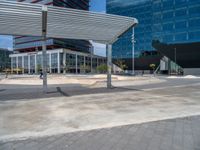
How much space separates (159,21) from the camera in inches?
3386

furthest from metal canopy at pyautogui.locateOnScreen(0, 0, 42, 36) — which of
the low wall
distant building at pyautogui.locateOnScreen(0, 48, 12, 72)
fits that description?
distant building at pyautogui.locateOnScreen(0, 48, 12, 72)

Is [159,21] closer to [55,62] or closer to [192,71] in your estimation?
[192,71]

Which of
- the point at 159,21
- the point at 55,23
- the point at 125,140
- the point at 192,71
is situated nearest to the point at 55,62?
the point at 159,21

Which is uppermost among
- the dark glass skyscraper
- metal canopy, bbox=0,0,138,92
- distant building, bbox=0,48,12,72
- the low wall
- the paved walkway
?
the dark glass skyscraper

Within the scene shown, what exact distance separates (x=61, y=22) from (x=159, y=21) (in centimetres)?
7591

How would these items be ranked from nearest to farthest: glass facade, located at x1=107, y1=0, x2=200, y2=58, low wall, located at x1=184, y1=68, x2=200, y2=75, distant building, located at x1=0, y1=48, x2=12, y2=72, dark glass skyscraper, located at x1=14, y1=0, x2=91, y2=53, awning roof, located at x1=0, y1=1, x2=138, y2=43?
1. awning roof, located at x1=0, y1=1, x2=138, y2=43
2. low wall, located at x1=184, y1=68, x2=200, y2=75
3. glass facade, located at x1=107, y1=0, x2=200, y2=58
4. dark glass skyscraper, located at x1=14, y1=0, x2=91, y2=53
5. distant building, located at x1=0, y1=48, x2=12, y2=72

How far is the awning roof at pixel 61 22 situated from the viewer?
1389 centimetres

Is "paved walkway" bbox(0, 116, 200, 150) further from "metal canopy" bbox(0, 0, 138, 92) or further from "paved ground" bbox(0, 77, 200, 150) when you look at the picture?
"metal canopy" bbox(0, 0, 138, 92)

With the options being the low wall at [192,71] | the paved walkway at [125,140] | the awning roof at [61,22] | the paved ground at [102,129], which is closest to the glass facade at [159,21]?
the low wall at [192,71]

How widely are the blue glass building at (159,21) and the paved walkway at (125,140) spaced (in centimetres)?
7301

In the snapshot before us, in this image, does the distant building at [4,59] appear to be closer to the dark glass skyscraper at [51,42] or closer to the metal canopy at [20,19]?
the dark glass skyscraper at [51,42]

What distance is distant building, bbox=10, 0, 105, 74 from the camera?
105812mm

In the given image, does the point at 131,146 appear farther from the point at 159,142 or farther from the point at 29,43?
the point at 29,43

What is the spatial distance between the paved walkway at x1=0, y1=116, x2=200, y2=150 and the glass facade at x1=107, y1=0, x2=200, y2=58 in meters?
72.9
